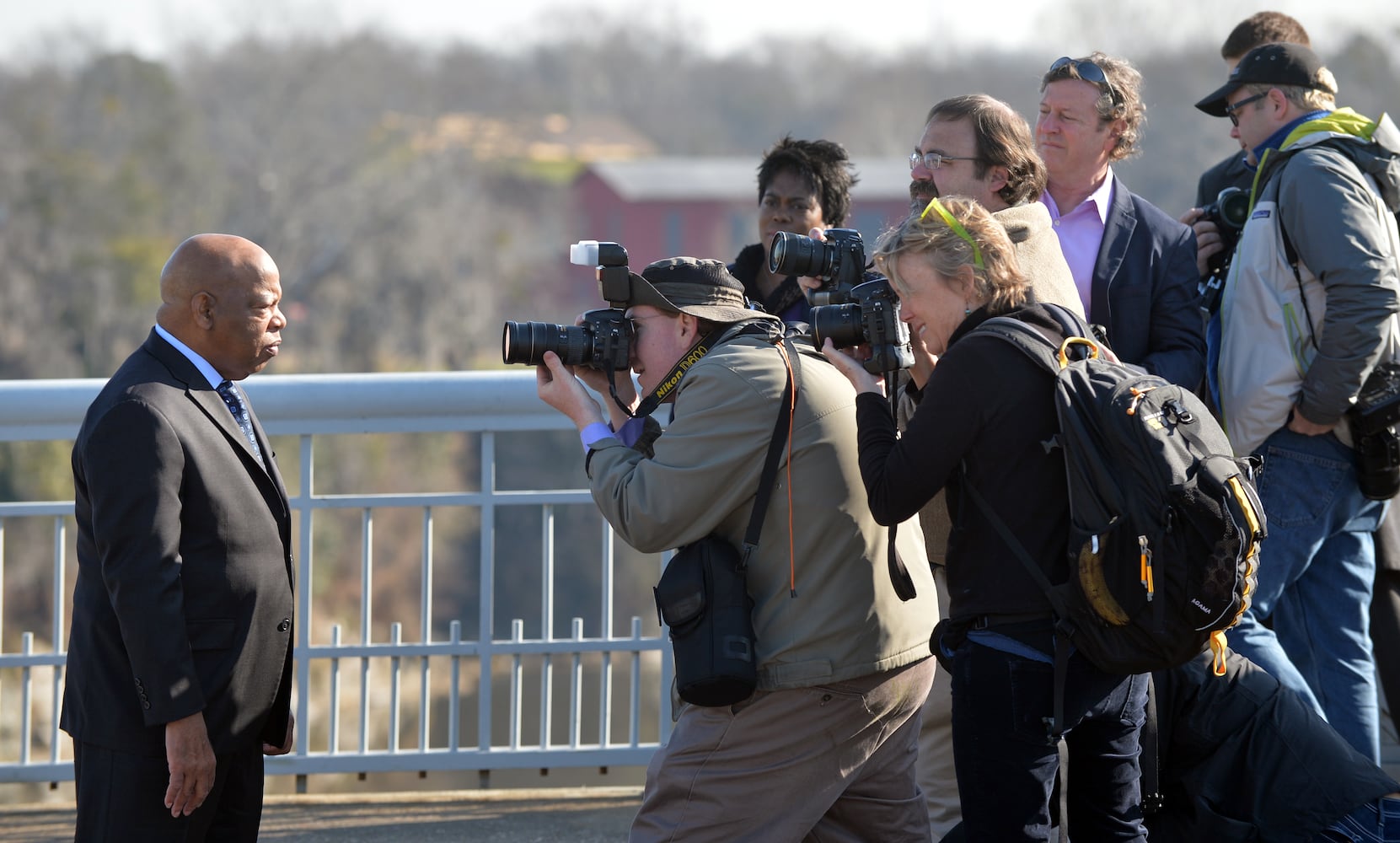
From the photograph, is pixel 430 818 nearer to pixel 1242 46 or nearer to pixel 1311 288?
pixel 1311 288

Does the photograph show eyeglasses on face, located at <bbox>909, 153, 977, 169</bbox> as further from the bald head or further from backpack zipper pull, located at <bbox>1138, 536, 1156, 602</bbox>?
the bald head

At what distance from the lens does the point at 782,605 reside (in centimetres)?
274

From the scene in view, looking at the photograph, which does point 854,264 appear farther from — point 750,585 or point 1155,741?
point 1155,741

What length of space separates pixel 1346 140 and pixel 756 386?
2.01 meters

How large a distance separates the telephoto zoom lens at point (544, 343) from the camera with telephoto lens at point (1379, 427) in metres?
2.02

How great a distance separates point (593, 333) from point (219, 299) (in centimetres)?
76

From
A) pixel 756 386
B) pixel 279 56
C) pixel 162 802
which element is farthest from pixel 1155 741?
pixel 279 56

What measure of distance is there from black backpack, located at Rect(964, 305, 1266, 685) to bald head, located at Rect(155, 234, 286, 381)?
1.62m

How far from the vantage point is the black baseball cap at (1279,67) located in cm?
387

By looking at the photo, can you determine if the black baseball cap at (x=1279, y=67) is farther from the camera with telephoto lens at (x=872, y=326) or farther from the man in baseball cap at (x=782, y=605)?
the man in baseball cap at (x=782, y=605)

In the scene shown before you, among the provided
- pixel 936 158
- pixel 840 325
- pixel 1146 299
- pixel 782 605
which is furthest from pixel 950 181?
pixel 782 605

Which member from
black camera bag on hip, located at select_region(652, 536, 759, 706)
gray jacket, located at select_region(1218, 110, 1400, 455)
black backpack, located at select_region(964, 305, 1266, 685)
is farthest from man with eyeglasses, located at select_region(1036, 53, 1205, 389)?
black camera bag on hip, located at select_region(652, 536, 759, 706)

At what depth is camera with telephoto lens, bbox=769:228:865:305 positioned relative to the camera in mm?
3184

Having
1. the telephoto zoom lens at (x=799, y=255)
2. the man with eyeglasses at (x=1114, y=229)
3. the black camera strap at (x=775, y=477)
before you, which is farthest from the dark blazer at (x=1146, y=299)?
the black camera strap at (x=775, y=477)
